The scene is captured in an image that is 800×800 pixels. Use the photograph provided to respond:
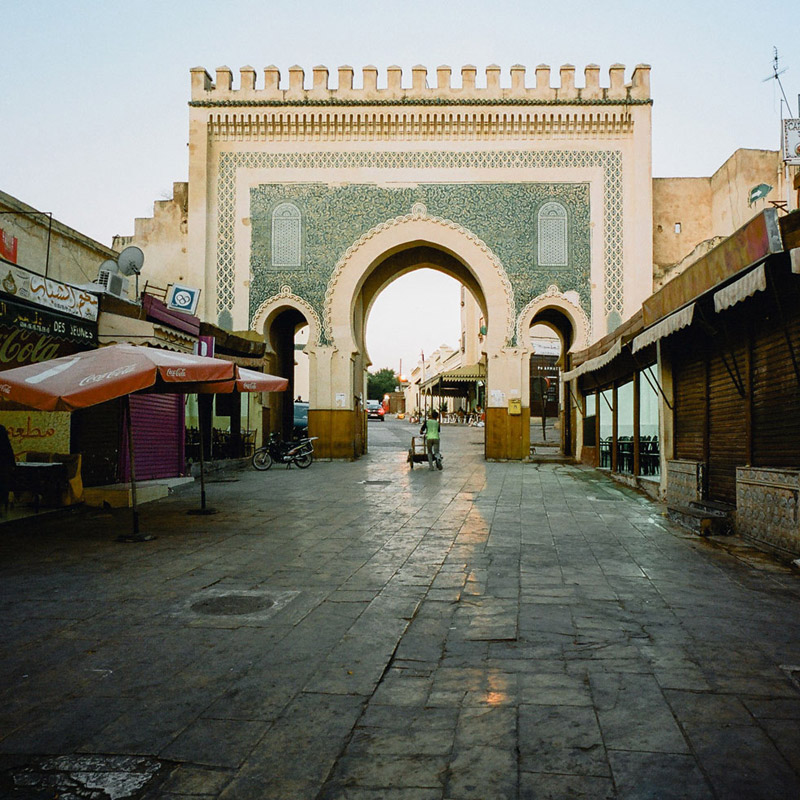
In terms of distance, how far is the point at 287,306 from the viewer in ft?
74.1

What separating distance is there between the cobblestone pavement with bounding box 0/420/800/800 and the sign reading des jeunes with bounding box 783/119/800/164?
5885mm

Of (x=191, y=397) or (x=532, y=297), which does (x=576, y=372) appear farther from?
(x=191, y=397)

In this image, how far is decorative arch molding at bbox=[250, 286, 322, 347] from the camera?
73.5 ft

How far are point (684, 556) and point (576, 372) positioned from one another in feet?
37.5

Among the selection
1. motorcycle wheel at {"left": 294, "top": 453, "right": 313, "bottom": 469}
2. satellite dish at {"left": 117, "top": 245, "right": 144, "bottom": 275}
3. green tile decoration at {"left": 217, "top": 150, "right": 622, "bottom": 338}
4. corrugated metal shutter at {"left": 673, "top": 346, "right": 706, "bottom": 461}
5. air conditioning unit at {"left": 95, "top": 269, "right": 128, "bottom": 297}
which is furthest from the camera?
green tile decoration at {"left": 217, "top": 150, "right": 622, "bottom": 338}

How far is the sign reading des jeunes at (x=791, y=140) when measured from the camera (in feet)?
33.5

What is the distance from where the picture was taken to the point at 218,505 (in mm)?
11438

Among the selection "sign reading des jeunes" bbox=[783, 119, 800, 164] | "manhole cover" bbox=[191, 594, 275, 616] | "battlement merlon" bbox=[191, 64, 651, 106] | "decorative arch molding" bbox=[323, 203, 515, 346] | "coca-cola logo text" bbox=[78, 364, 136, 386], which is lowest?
"manhole cover" bbox=[191, 594, 275, 616]

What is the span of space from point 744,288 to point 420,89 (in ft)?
59.8

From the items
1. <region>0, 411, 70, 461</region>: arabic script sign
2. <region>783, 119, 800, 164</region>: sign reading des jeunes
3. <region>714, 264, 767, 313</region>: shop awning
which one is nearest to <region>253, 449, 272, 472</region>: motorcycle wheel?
<region>0, 411, 70, 461</region>: arabic script sign

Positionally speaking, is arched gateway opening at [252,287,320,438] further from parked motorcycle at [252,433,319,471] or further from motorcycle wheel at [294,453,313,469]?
motorcycle wheel at [294,453,313,469]

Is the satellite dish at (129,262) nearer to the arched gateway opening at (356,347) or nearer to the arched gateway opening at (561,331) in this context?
→ the arched gateway opening at (356,347)

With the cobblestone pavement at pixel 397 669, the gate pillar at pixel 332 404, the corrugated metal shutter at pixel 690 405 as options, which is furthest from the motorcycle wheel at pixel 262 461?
the corrugated metal shutter at pixel 690 405

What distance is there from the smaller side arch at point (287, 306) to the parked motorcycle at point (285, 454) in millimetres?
3810
